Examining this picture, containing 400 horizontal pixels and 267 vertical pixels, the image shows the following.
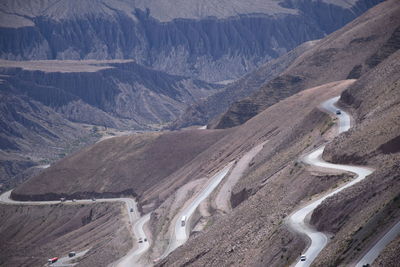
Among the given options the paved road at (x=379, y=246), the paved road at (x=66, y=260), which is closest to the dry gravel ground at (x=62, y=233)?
the paved road at (x=66, y=260)

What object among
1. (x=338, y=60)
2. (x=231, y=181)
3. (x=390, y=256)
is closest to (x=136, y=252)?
(x=231, y=181)

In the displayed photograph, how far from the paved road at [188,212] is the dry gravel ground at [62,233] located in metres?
8.00

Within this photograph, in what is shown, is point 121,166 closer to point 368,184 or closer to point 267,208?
point 267,208

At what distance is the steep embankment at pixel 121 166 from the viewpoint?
143 metres

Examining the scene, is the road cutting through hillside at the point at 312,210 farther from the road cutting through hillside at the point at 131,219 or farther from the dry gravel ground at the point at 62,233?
the dry gravel ground at the point at 62,233

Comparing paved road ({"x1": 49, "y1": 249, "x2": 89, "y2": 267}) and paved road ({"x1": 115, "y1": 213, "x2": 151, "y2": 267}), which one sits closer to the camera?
paved road ({"x1": 115, "y1": 213, "x2": 151, "y2": 267})

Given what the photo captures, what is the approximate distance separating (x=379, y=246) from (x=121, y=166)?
370 ft

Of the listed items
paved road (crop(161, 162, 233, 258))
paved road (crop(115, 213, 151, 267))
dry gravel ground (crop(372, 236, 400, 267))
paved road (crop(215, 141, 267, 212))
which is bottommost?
paved road (crop(115, 213, 151, 267))

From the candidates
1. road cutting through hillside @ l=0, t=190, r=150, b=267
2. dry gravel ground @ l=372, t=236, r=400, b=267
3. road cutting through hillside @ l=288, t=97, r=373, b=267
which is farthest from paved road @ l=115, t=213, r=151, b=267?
dry gravel ground @ l=372, t=236, r=400, b=267

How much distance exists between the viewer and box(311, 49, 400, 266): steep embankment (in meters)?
41.9

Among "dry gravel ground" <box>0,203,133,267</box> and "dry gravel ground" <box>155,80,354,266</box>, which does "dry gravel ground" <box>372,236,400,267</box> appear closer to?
"dry gravel ground" <box>155,80,354,266</box>

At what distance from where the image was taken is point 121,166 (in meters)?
150

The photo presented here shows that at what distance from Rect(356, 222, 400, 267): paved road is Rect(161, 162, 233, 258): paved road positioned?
43989 millimetres

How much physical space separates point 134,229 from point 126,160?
43.9m
